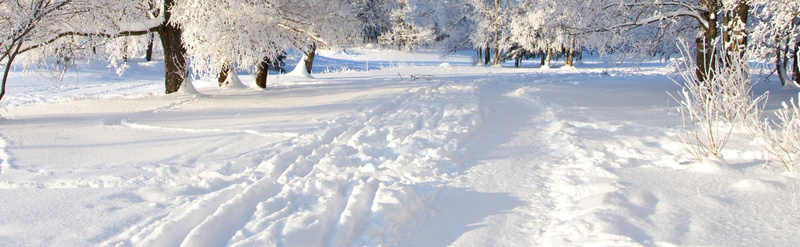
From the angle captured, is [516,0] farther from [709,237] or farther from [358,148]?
[709,237]

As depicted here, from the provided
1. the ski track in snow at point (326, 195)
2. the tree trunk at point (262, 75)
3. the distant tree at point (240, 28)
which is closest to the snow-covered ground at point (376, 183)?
the ski track in snow at point (326, 195)

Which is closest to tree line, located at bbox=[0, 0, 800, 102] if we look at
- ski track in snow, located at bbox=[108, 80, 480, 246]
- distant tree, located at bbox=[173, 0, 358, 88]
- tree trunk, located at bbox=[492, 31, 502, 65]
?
distant tree, located at bbox=[173, 0, 358, 88]

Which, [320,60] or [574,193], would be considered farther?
[320,60]

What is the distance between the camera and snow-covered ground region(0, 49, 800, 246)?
11.9 feet

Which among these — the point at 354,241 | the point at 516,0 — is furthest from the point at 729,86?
the point at 516,0

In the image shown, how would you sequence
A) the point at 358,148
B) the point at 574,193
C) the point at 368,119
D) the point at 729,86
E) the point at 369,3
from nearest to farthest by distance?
the point at 574,193
the point at 729,86
the point at 358,148
the point at 368,119
the point at 369,3

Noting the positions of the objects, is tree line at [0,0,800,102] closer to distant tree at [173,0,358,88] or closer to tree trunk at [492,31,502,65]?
distant tree at [173,0,358,88]

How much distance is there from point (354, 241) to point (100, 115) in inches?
286

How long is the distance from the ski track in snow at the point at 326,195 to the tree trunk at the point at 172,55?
21.5ft

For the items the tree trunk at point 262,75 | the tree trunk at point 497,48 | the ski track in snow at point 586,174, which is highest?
the tree trunk at point 497,48

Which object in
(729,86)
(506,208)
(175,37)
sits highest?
(175,37)

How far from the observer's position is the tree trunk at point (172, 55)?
40.1ft

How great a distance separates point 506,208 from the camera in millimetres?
4344

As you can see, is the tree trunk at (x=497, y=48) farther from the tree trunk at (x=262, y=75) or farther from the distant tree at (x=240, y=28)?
the distant tree at (x=240, y=28)
